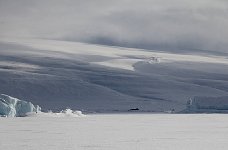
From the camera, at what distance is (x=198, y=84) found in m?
66.6

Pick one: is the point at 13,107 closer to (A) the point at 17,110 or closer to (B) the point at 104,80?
(A) the point at 17,110

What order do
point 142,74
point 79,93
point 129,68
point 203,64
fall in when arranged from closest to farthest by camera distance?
point 79,93, point 142,74, point 129,68, point 203,64

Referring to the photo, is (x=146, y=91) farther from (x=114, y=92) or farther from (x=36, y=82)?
(x=36, y=82)

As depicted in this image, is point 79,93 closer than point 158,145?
No

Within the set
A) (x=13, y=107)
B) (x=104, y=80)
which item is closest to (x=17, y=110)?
(x=13, y=107)

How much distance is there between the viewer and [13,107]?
85.0 feet

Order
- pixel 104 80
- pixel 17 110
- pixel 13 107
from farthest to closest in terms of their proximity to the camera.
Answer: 1. pixel 104 80
2. pixel 17 110
3. pixel 13 107

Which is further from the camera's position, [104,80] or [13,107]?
[104,80]

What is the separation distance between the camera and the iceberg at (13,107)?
2516cm

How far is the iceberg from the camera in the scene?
25.2 metres

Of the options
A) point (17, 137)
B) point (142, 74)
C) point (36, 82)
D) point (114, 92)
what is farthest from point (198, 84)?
point (17, 137)

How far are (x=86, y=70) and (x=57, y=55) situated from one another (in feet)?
30.2

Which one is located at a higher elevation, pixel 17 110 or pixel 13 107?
pixel 13 107

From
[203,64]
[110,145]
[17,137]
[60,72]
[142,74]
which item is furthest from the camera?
Answer: [203,64]
